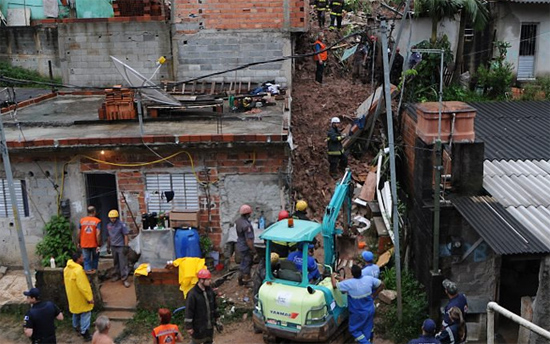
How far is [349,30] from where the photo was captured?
22.1 m

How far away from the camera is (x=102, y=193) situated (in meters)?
14.4

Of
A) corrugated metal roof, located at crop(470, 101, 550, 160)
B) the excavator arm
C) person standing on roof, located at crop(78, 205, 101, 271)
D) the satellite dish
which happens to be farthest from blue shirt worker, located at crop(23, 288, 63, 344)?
corrugated metal roof, located at crop(470, 101, 550, 160)

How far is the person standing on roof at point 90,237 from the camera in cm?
1230

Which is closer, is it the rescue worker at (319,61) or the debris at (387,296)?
the debris at (387,296)

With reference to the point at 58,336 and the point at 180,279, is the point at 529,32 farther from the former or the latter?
the point at 58,336

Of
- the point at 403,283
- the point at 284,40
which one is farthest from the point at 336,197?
the point at 284,40

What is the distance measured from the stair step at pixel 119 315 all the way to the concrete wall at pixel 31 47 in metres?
12.9

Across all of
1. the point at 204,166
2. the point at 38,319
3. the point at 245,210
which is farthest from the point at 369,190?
the point at 38,319

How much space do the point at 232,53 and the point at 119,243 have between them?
7782mm

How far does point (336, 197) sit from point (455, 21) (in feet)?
32.4

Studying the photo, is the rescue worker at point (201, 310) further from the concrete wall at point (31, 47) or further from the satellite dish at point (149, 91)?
the concrete wall at point (31, 47)

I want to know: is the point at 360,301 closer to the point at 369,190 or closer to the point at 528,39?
the point at 369,190

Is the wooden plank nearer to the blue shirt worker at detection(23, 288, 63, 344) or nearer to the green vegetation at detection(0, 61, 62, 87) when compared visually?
the blue shirt worker at detection(23, 288, 63, 344)

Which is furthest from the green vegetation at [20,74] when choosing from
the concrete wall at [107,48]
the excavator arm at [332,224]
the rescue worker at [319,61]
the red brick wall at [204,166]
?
the excavator arm at [332,224]
